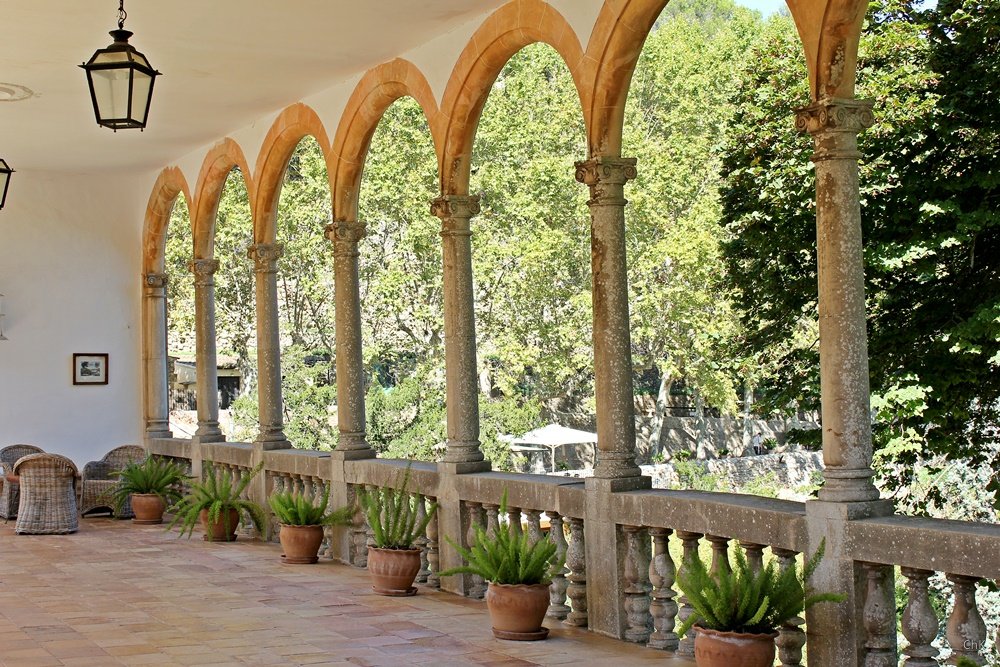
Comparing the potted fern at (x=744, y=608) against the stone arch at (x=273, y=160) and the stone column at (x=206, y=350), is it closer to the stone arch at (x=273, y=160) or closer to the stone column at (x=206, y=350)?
the stone arch at (x=273, y=160)

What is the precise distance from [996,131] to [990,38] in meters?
0.98

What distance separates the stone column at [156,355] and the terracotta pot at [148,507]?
75.6 inches

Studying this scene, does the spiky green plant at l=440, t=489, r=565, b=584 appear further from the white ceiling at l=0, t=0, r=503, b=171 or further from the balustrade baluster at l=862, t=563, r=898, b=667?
the white ceiling at l=0, t=0, r=503, b=171

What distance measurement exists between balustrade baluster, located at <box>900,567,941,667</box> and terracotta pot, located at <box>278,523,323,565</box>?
5.38 meters

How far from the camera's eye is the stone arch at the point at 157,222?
44.7 feet

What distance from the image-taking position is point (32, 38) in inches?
314

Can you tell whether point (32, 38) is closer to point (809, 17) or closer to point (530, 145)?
point (809, 17)

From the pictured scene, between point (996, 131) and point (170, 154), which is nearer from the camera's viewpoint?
point (996, 131)

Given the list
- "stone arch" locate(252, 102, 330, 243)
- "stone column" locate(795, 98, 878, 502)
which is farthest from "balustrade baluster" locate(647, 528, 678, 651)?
"stone arch" locate(252, 102, 330, 243)

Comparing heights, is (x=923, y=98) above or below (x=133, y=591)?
above

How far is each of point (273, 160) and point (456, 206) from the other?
11.2 feet

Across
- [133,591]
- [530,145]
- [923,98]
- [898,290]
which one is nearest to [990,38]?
[923,98]

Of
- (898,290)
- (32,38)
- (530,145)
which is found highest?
(530,145)

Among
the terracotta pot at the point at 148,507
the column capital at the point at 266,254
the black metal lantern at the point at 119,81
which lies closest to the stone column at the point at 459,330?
the black metal lantern at the point at 119,81
